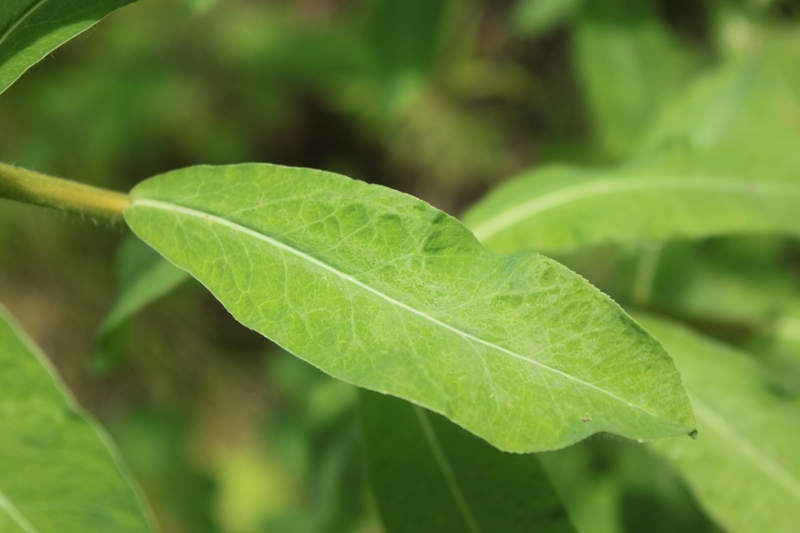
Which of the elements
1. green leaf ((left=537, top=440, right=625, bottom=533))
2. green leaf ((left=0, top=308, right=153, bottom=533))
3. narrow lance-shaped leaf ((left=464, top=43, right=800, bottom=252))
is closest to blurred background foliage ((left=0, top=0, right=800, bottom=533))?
green leaf ((left=537, top=440, right=625, bottom=533))

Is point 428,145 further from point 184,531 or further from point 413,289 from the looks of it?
point 413,289

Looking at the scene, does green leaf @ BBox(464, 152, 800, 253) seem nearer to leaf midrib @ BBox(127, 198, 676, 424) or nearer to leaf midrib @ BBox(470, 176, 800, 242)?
leaf midrib @ BBox(470, 176, 800, 242)

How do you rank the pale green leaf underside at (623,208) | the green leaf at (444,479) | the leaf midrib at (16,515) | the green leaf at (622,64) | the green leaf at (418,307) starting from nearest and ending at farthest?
the green leaf at (418,307)
the leaf midrib at (16,515)
the green leaf at (444,479)
the pale green leaf underside at (623,208)
the green leaf at (622,64)

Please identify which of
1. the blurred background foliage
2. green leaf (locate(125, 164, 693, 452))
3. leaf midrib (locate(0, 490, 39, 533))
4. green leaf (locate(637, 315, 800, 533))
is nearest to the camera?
green leaf (locate(125, 164, 693, 452))

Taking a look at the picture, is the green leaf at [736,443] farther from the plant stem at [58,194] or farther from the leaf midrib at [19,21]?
the leaf midrib at [19,21]

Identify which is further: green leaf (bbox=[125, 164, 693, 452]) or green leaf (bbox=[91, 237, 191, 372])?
green leaf (bbox=[91, 237, 191, 372])

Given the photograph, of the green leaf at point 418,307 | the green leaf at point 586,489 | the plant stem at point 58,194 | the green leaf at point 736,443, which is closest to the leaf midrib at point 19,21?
the plant stem at point 58,194
